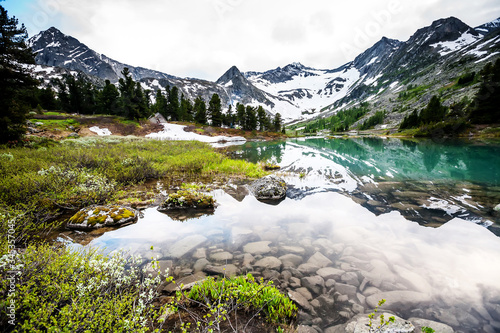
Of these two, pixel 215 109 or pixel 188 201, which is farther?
pixel 215 109

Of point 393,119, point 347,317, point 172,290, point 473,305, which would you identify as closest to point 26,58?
point 172,290

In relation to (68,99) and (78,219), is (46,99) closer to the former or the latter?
(68,99)

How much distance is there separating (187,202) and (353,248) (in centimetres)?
664

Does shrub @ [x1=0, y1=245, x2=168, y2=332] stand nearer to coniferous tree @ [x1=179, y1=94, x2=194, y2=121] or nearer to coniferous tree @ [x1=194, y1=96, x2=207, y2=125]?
coniferous tree @ [x1=194, y1=96, x2=207, y2=125]

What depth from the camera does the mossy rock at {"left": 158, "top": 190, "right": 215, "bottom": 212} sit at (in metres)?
8.48

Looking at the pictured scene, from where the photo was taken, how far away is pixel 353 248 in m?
5.58

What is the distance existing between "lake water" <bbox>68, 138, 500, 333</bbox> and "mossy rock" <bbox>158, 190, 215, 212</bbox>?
515 millimetres

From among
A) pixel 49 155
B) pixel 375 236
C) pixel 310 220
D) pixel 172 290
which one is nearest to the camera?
pixel 172 290

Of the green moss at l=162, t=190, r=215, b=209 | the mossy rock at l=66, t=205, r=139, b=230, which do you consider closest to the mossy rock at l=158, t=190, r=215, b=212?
the green moss at l=162, t=190, r=215, b=209

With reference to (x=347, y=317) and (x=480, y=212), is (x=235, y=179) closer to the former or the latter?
(x=347, y=317)

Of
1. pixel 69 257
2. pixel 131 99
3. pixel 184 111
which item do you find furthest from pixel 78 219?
pixel 184 111

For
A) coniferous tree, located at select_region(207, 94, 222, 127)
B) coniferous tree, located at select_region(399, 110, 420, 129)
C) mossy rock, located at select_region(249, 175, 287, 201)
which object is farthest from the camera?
coniferous tree, located at select_region(207, 94, 222, 127)

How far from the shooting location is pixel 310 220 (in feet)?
24.5

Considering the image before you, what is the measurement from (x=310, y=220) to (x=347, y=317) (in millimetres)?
4020
